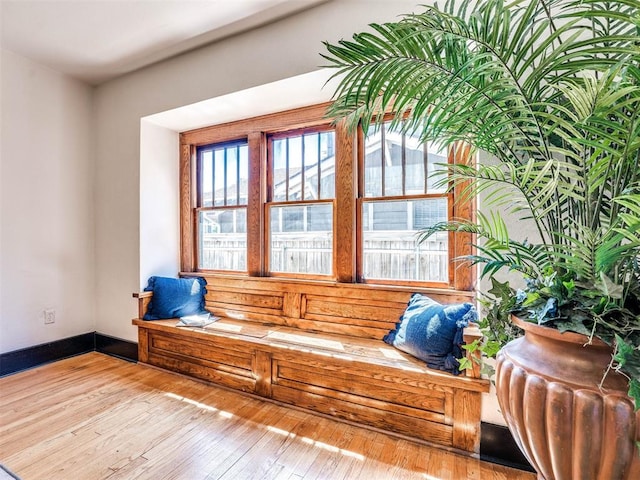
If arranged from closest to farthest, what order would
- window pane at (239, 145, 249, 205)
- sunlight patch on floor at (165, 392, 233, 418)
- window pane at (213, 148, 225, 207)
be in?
sunlight patch on floor at (165, 392, 233, 418) < window pane at (239, 145, 249, 205) < window pane at (213, 148, 225, 207)

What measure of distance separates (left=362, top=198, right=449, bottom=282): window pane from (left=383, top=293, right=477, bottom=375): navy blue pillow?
0.34m

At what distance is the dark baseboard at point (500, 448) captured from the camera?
1.49m

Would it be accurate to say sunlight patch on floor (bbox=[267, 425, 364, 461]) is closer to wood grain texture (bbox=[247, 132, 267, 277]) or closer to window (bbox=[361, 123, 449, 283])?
window (bbox=[361, 123, 449, 283])

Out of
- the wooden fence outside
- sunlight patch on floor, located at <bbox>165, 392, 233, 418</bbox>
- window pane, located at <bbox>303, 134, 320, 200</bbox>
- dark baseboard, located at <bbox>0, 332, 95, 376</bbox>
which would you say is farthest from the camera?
window pane, located at <bbox>303, 134, 320, 200</bbox>

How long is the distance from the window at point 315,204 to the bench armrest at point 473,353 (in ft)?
1.70

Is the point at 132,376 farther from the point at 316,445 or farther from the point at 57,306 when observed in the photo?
the point at 316,445

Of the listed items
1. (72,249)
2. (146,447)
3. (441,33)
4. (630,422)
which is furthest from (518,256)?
(72,249)

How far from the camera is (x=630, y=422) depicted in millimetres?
715

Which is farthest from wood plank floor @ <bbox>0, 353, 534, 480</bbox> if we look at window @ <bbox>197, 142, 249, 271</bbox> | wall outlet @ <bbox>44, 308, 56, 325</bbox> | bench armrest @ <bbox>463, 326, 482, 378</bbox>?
window @ <bbox>197, 142, 249, 271</bbox>

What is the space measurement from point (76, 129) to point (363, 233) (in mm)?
2912

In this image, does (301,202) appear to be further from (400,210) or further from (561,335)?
(561,335)

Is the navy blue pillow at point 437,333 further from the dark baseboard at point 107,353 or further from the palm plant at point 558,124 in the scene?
the palm plant at point 558,124

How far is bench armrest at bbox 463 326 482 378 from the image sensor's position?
1.45 m

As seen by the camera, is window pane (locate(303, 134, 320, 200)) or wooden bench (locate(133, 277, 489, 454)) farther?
window pane (locate(303, 134, 320, 200))
